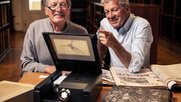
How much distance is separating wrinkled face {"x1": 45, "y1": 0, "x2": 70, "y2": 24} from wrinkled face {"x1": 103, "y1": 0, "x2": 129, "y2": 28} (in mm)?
264

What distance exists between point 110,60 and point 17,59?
356 cm

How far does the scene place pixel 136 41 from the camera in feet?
5.56

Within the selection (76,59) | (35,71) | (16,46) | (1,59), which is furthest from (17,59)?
(76,59)

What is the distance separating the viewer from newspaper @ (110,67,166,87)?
4.25 feet

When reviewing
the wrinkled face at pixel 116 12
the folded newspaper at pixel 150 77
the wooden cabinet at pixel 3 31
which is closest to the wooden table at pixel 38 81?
the folded newspaper at pixel 150 77

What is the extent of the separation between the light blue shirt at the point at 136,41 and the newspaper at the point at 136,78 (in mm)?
44

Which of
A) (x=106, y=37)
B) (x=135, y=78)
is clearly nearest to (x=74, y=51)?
(x=106, y=37)

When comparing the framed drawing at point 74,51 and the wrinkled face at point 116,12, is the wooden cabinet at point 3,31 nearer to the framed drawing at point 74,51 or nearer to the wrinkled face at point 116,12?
the wrinkled face at point 116,12

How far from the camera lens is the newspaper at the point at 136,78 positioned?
4.25 ft

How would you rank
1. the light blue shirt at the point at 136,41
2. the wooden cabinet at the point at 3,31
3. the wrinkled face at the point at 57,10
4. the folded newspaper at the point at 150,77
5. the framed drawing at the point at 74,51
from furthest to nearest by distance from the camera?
the wooden cabinet at the point at 3,31 → the wrinkled face at the point at 57,10 → the light blue shirt at the point at 136,41 → the folded newspaper at the point at 150,77 → the framed drawing at the point at 74,51

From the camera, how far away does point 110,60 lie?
1.88m

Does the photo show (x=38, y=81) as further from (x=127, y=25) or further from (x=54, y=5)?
(x=127, y=25)

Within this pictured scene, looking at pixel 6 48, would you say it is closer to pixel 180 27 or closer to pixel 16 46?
pixel 16 46

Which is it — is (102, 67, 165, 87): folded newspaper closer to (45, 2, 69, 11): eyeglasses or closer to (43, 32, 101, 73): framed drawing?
(43, 32, 101, 73): framed drawing
